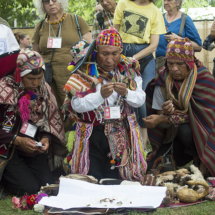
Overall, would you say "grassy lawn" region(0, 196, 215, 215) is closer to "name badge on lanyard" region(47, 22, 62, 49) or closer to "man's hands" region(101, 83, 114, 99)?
"man's hands" region(101, 83, 114, 99)

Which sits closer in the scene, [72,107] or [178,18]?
[72,107]

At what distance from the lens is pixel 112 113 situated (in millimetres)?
3082

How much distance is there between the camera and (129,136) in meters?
3.27

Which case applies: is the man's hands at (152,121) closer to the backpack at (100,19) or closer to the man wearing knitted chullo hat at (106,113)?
the man wearing knitted chullo hat at (106,113)

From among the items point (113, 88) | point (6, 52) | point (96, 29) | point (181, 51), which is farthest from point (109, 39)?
point (96, 29)

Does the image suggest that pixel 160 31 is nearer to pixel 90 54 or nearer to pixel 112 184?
pixel 90 54

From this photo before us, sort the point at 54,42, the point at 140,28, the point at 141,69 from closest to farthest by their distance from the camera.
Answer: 1. the point at 140,28
2. the point at 141,69
3. the point at 54,42

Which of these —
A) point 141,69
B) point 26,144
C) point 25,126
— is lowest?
point 26,144

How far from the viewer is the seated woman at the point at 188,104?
3316 millimetres

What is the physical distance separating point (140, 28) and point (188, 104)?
1258mm

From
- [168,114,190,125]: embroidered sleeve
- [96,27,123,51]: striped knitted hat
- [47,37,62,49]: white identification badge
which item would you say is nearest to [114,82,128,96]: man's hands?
[96,27,123,51]: striped knitted hat

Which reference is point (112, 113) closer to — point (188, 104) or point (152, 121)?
point (152, 121)

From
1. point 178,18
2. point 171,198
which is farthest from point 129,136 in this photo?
point 178,18

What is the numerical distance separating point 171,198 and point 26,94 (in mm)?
1803
